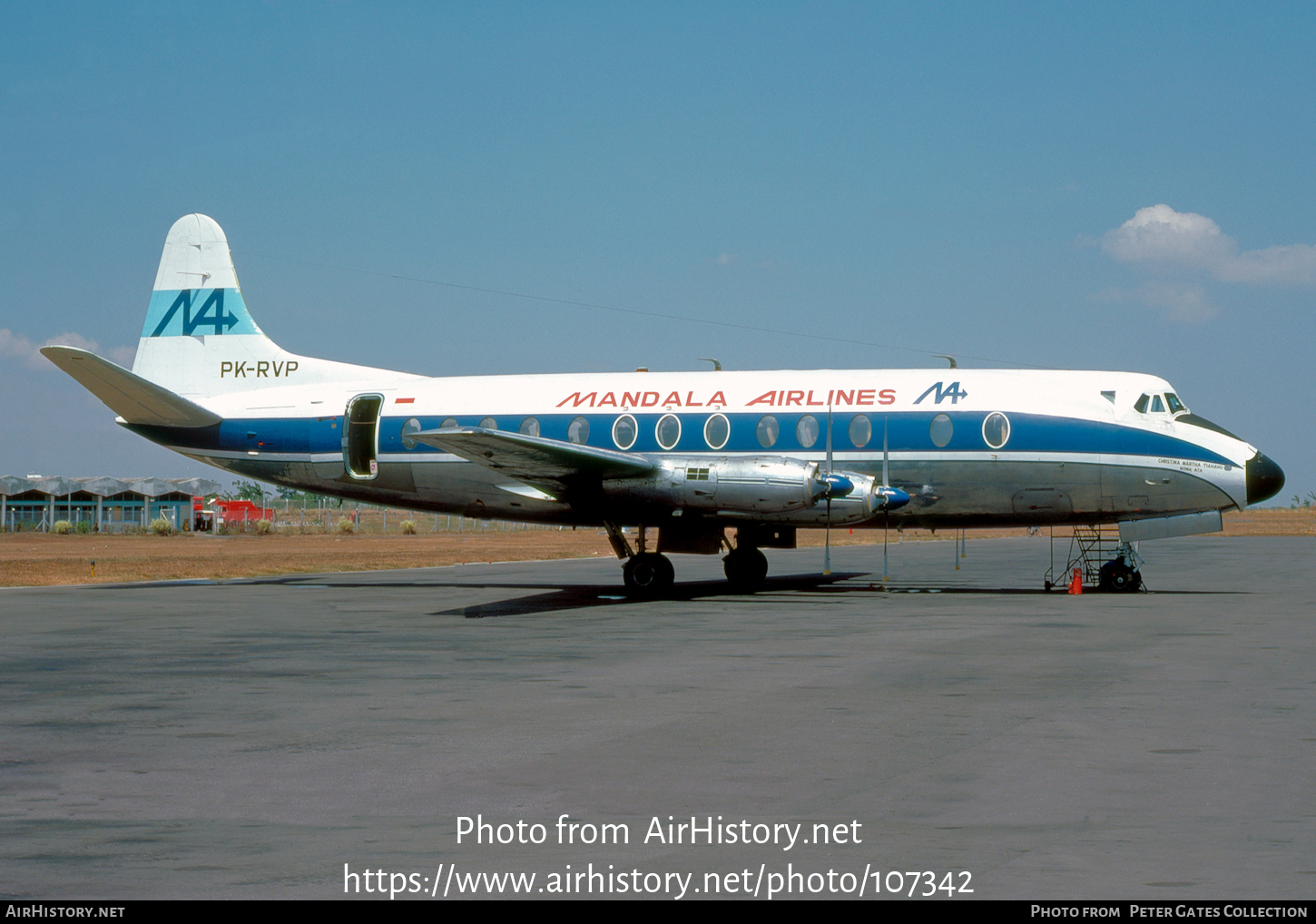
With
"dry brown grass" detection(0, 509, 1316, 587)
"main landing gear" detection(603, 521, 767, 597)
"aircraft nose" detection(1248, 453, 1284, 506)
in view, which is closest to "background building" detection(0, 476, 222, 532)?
"dry brown grass" detection(0, 509, 1316, 587)

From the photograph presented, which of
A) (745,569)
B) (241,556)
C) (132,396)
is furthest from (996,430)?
(241,556)

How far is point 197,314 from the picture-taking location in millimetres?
30172

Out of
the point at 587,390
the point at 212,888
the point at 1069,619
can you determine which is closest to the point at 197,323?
the point at 587,390

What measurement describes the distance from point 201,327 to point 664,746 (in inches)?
962

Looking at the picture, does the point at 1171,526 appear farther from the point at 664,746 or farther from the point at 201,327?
the point at 201,327

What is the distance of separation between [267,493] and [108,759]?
6683 inches

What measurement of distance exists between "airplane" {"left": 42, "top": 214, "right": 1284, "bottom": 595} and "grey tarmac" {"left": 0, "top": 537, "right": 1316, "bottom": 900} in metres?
4.29

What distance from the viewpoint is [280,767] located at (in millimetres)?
8398

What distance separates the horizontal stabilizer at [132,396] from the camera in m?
26.1

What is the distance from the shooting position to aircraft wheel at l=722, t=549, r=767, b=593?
26562 mm

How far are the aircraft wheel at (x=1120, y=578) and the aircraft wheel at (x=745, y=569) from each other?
23.1 ft

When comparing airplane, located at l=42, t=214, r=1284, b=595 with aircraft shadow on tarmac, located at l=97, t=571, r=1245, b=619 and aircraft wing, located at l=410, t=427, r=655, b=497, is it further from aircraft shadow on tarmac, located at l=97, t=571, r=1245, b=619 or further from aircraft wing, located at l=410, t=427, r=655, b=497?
aircraft shadow on tarmac, located at l=97, t=571, r=1245, b=619

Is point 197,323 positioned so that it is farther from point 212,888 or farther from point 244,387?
point 212,888

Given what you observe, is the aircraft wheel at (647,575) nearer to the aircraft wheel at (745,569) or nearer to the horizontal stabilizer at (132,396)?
the aircraft wheel at (745,569)
